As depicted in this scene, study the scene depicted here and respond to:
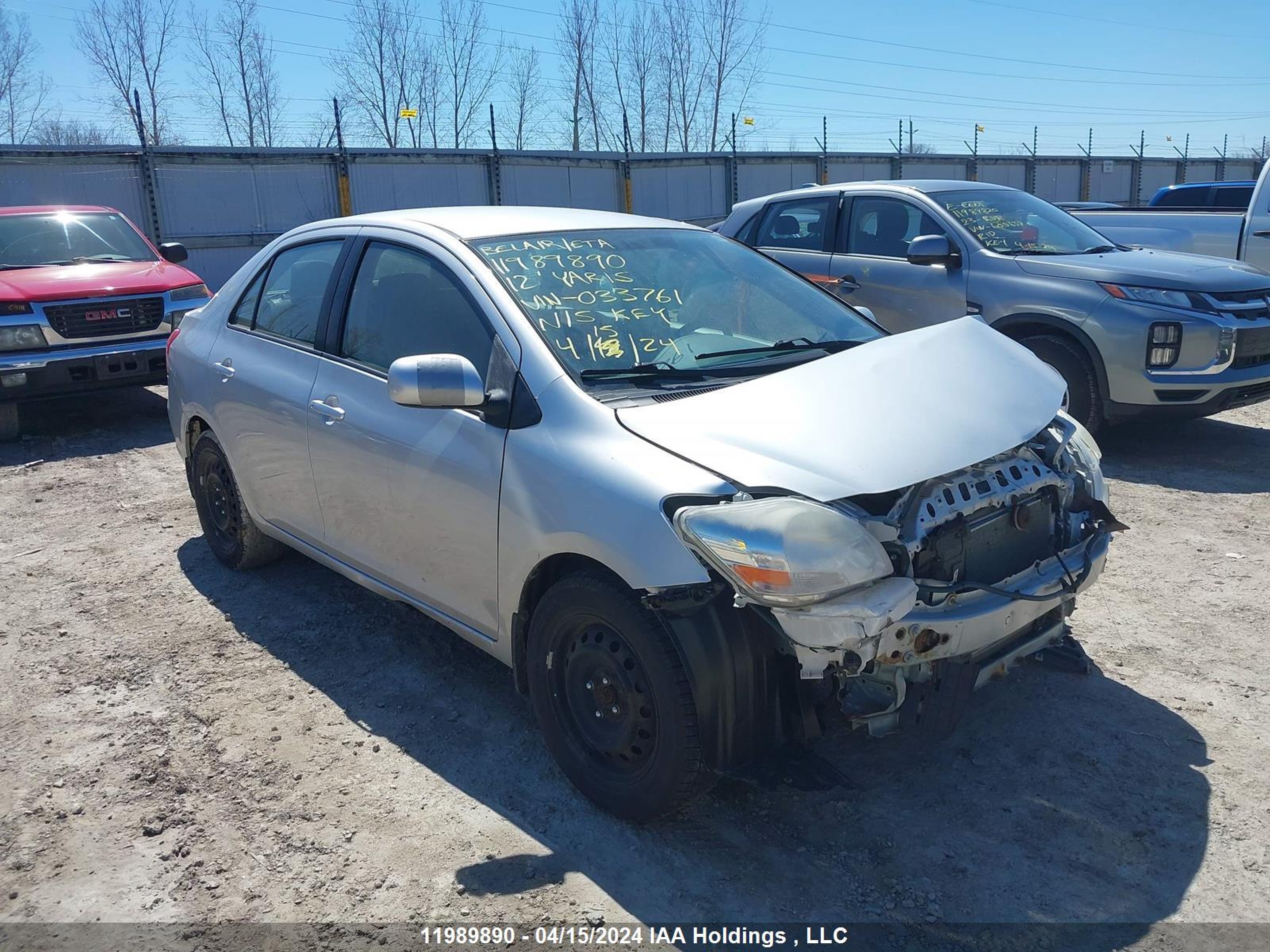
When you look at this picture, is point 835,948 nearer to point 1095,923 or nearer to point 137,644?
point 1095,923

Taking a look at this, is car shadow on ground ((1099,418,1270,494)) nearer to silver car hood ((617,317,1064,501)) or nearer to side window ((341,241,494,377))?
silver car hood ((617,317,1064,501))

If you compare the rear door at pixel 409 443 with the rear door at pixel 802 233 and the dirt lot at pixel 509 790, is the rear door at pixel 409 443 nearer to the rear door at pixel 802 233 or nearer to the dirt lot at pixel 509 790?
the dirt lot at pixel 509 790

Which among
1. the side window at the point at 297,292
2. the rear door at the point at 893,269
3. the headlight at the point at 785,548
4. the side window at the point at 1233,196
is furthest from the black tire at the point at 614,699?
the side window at the point at 1233,196

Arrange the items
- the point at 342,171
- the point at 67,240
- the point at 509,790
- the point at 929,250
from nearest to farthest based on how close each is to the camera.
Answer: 1. the point at 509,790
2. the point at 929,250
3. the point at 67,240
4. the point at 342,171

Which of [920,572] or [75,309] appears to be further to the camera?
[75,309]

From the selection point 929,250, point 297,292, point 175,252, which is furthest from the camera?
point 175,252

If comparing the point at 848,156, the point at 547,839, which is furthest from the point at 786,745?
the point at 848,156

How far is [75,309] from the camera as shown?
26.7 ft

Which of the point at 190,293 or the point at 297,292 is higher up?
the point at 297,292

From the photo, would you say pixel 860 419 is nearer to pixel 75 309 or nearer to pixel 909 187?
pixel 909 187

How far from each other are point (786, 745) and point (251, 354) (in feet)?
9.95

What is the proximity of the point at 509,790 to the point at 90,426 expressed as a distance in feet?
23.8

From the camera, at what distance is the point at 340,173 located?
1620 centimetres

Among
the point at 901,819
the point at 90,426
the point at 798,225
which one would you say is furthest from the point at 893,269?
the point at 90,426
